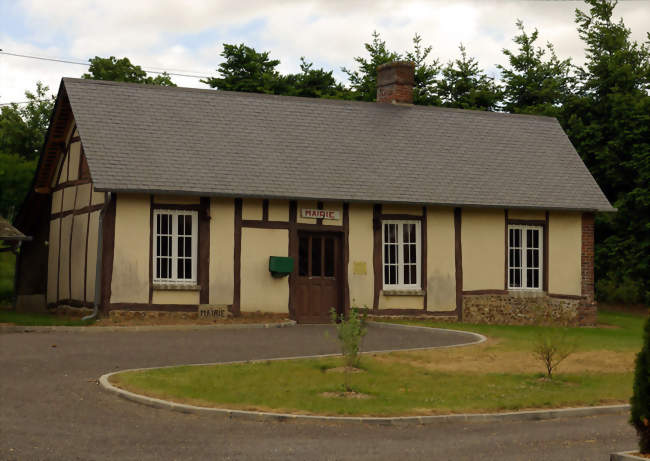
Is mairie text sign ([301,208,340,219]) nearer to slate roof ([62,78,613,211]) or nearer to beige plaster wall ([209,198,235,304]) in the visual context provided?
slate roof ([62,78,613,211])

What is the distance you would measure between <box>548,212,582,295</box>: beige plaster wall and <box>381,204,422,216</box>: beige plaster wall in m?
4.06

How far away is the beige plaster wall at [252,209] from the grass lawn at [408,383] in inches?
308

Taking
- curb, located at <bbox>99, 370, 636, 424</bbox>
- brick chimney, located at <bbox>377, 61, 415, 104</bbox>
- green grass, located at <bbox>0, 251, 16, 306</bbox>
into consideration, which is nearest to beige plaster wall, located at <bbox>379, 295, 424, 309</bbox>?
brick chimney, located at <bbox>377, 61, 415, 104</bbox>

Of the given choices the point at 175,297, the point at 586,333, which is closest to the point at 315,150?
the point at 175,297

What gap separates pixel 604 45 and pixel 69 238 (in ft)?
81.1

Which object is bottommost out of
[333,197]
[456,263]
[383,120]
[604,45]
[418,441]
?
[418,441]

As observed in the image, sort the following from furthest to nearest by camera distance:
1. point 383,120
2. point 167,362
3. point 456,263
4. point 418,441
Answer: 1. point 383,120
2. point 456,263
3. point 167,362
4. point 418,441

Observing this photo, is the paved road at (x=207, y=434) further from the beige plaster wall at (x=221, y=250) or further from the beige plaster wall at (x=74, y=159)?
the beige plaster wall at (x=74, y=159)

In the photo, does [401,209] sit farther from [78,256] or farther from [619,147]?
[619,147]

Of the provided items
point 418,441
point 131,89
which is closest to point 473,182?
point 131,89

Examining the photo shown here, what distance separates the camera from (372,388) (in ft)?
44.3

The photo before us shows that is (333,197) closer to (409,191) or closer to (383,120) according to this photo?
(409,191)

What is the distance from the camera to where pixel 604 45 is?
40125 mm

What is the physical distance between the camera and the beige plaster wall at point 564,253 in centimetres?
2683
